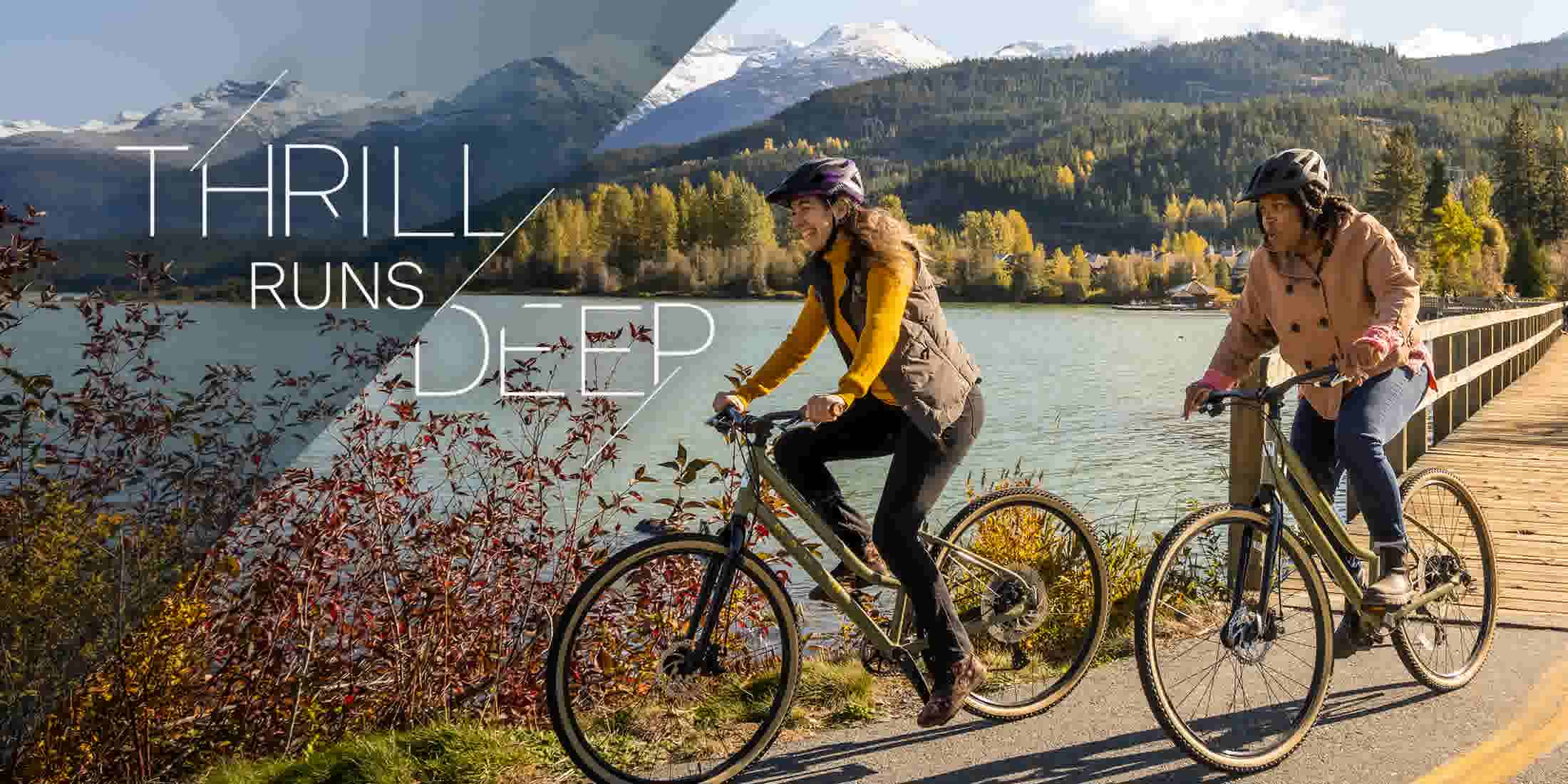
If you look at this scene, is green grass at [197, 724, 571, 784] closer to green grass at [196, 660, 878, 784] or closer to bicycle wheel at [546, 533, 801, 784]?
green grass at [196, 660, 878, 784]

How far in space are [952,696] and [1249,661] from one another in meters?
0.80

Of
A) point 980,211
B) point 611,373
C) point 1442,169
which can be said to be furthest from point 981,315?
point 1442,169

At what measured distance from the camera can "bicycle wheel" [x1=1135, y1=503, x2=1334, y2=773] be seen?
3783 mm

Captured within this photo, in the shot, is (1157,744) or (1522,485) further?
(1522,485)

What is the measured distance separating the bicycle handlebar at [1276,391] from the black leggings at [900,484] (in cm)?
64

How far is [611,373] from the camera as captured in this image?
597cm

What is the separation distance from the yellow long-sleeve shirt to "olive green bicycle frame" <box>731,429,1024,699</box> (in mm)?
194

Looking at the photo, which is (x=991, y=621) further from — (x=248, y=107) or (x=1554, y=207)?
(x=1554, y=207)

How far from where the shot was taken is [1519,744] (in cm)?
404

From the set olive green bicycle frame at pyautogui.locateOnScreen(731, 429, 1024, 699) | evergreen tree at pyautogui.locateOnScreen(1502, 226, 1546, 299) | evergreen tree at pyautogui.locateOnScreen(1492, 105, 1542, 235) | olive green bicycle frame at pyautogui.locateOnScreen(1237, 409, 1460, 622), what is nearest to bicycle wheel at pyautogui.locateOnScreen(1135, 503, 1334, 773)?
olive green bicycle frame at pyautogui.locateOnScreen(1237, 409, 1460, 622)

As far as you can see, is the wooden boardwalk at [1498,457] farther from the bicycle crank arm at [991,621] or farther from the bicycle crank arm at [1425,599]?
the bicycle crank arm at [991,621]

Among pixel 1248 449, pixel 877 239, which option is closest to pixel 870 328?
pixel 877 239

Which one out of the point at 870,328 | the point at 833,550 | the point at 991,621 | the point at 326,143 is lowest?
the point at 991,621

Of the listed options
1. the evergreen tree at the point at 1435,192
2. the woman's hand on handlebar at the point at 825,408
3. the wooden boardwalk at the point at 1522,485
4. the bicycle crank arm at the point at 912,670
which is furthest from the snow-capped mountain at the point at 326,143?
the evergreen tree at the point at 1435,192
